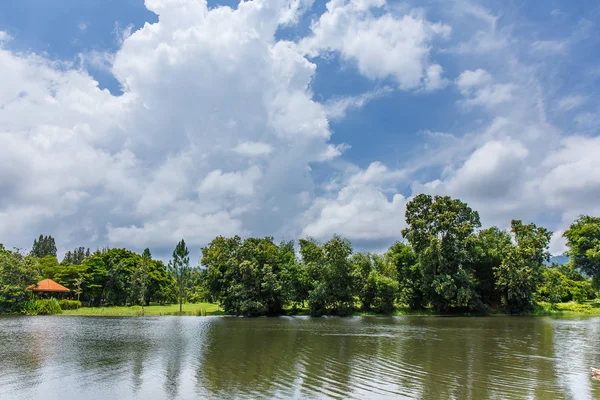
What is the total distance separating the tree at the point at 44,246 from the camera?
165m

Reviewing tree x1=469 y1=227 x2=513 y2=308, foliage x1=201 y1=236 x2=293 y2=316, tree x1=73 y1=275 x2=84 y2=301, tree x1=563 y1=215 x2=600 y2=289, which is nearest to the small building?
tree x1=73 y1=275 x2=84 y2=301

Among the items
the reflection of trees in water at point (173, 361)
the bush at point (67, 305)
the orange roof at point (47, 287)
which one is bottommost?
the bush at point (67, 305)

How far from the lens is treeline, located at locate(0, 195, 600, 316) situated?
6112cm

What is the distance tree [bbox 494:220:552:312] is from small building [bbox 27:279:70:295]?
82.1m

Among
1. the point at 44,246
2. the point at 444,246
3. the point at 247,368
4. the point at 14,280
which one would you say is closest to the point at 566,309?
the point at 444,246

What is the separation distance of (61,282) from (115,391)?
289ft

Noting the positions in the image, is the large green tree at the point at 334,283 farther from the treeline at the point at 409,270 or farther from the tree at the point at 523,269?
the tree at the point at 523,269

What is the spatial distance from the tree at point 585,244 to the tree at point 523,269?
6286 millimetres

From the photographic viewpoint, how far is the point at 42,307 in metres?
67.4

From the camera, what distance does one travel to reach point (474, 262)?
212 feet

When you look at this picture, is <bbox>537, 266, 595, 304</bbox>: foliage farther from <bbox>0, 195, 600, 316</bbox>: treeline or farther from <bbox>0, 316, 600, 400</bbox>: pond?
<bbox>0, 316, 600, 400</bbox>: pond

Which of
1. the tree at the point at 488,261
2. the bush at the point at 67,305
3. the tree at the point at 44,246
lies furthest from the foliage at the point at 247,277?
the tree at the point at 44,246

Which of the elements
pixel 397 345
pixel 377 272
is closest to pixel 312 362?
pixel 397 345

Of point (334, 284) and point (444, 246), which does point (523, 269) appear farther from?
point (334, 284)
